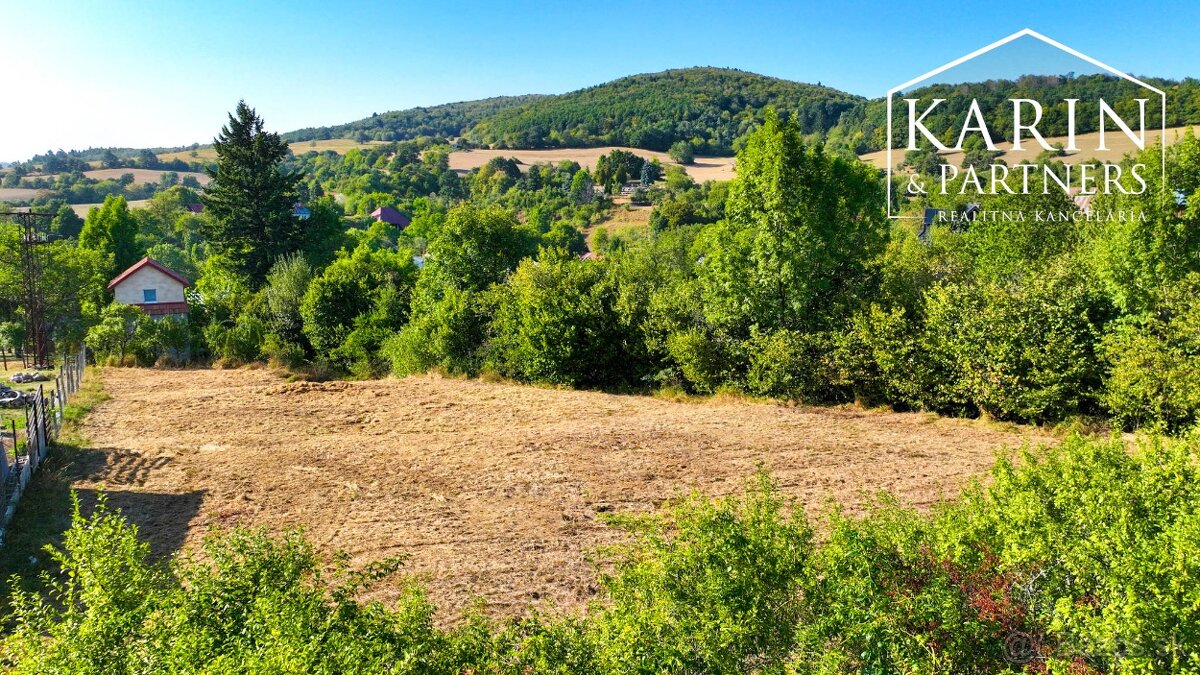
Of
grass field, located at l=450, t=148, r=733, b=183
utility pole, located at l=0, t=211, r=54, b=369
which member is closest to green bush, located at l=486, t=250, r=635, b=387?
utility pole, located at l=0, t=211, r=54, b=369

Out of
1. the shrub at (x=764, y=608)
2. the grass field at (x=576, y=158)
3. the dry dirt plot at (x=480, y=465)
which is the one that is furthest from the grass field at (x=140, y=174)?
the shrub at (x=764, y=608)

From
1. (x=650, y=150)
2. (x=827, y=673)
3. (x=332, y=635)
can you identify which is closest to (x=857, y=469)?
(x=827, y=673)

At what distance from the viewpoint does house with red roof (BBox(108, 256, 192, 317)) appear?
29875 mm

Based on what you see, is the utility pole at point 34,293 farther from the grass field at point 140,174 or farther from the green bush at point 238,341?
the grass field at point 140,174

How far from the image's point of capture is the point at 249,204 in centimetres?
3422

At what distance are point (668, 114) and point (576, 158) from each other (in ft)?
86.8

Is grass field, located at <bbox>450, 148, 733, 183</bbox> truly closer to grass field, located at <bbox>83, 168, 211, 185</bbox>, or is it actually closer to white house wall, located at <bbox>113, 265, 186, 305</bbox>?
grass field, located at <bbox>83, 168, 211, 185</bbox>

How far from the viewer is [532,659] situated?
473cm

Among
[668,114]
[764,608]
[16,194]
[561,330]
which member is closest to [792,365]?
[561,330]

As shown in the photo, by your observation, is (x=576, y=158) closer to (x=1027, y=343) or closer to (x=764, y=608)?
(x=1027, y=343)

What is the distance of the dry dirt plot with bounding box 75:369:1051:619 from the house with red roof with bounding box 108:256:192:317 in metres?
12.2

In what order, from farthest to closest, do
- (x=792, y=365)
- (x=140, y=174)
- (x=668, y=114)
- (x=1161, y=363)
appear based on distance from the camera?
(x=668, y=114), (x=140, y=174), (x=792, y=365), (x=1161, y=363)

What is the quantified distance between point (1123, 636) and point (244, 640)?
5281 millimetres

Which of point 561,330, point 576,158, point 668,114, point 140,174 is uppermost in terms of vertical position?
point 668,114
